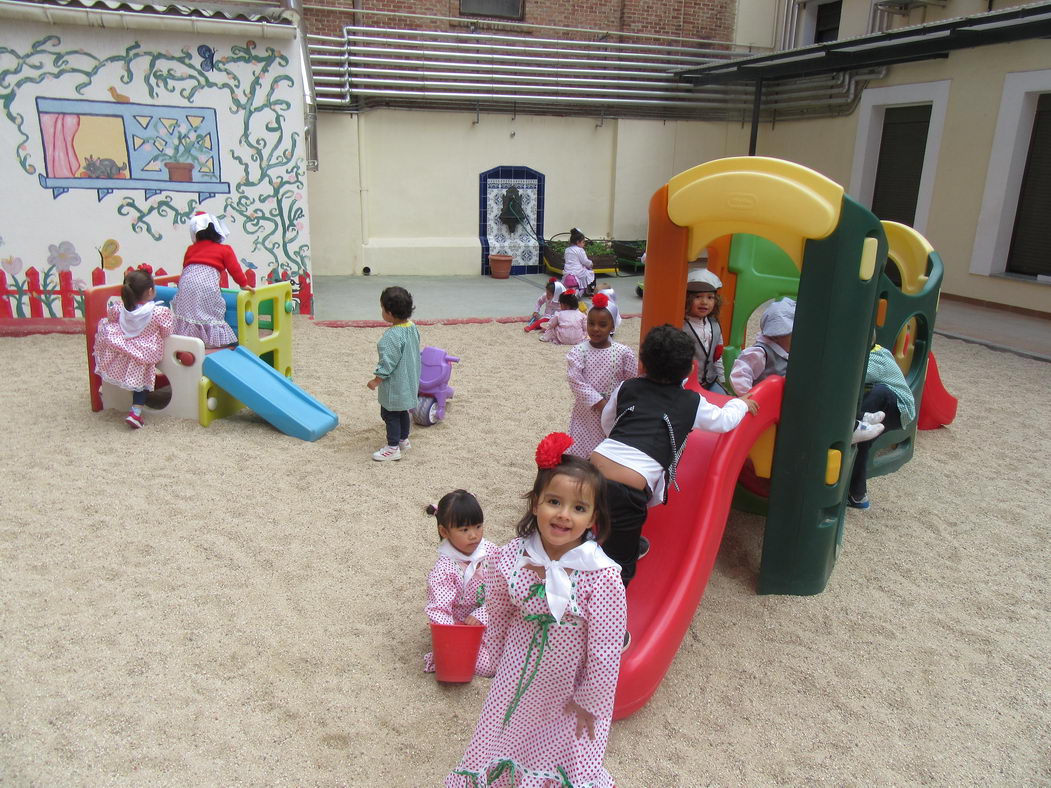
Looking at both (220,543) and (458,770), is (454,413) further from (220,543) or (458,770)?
(458,770)

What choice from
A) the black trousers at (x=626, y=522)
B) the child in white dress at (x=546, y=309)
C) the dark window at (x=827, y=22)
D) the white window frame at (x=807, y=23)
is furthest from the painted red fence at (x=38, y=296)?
the dark window at (x=827, y=22)

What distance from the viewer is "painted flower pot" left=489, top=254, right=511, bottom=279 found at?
44.5ft

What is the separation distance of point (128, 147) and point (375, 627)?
24.4 feet

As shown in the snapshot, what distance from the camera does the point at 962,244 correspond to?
11.5m

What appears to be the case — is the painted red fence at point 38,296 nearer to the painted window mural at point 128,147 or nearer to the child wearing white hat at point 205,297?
the painted window mural at point 128,147

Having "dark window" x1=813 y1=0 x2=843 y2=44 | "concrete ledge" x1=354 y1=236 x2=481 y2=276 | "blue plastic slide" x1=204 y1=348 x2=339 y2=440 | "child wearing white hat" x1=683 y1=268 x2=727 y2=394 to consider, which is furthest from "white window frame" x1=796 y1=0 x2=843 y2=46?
"blue plastic slide" x1=204 y1=348 x2=339 y2=440

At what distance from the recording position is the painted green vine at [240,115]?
8375mm

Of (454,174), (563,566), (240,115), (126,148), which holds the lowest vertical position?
(563,566)

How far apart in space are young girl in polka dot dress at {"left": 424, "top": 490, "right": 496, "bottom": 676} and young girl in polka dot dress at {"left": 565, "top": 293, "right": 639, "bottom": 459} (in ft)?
3.71

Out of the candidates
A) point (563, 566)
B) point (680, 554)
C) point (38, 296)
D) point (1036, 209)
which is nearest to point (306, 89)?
point (38, 296)

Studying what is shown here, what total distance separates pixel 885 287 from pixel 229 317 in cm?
483

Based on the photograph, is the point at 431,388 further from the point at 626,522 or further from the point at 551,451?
the point at 551,451

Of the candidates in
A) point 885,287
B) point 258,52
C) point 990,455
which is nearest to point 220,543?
point 885,287

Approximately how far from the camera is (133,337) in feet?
18.5
